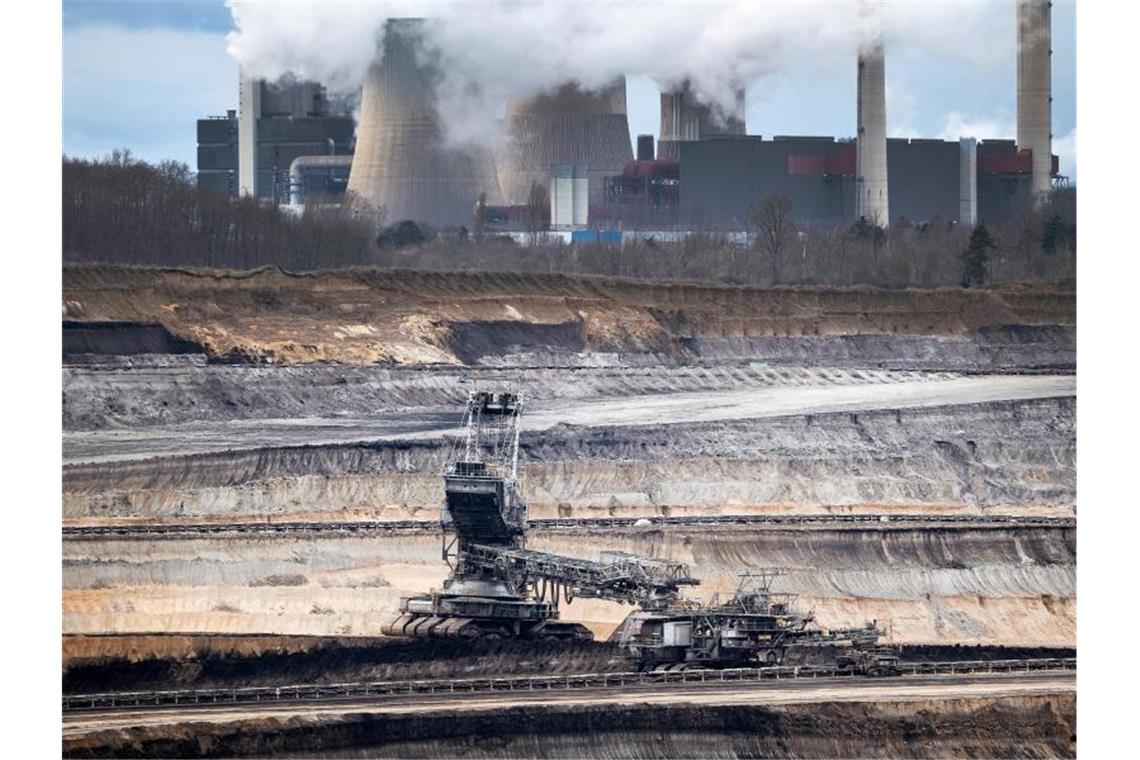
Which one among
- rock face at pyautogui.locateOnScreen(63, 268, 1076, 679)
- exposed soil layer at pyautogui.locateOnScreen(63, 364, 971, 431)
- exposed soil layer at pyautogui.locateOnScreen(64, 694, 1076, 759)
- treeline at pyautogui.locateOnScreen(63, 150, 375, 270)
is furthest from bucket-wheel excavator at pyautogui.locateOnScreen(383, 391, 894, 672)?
treeline at pyautogui.locateOnScreen(63, 150, 375, 270)

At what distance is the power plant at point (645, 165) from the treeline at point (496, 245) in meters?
2.63

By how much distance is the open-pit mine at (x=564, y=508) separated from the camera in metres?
34.3

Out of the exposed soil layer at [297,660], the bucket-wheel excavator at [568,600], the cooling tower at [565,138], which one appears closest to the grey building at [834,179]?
the cooling tower at [565,138]

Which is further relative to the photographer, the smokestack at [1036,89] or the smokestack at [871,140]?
the smokestack at [1036,89]

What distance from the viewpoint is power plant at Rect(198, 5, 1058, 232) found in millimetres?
101938

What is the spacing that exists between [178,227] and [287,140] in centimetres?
2980

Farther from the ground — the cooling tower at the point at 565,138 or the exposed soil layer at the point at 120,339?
the cooling tower at the point at 565,138

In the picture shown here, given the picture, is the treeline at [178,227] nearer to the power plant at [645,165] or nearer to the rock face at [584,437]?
the rock face at [584,437]

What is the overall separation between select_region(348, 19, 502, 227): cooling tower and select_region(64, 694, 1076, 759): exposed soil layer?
63.5m

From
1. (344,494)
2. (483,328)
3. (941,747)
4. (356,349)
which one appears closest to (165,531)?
(344,494)

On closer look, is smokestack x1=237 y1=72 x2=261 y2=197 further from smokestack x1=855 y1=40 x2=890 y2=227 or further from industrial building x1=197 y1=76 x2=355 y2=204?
smokestack x1=855 y1=40 x2=890 y2=227

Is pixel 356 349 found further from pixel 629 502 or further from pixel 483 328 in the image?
pixel 629 502

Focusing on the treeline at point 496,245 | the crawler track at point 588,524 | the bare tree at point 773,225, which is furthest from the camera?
the bare tree at point 773,225

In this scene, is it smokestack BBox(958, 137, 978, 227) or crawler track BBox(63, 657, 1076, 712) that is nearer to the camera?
crawler track BBox(63, 657, 1076, 712)
